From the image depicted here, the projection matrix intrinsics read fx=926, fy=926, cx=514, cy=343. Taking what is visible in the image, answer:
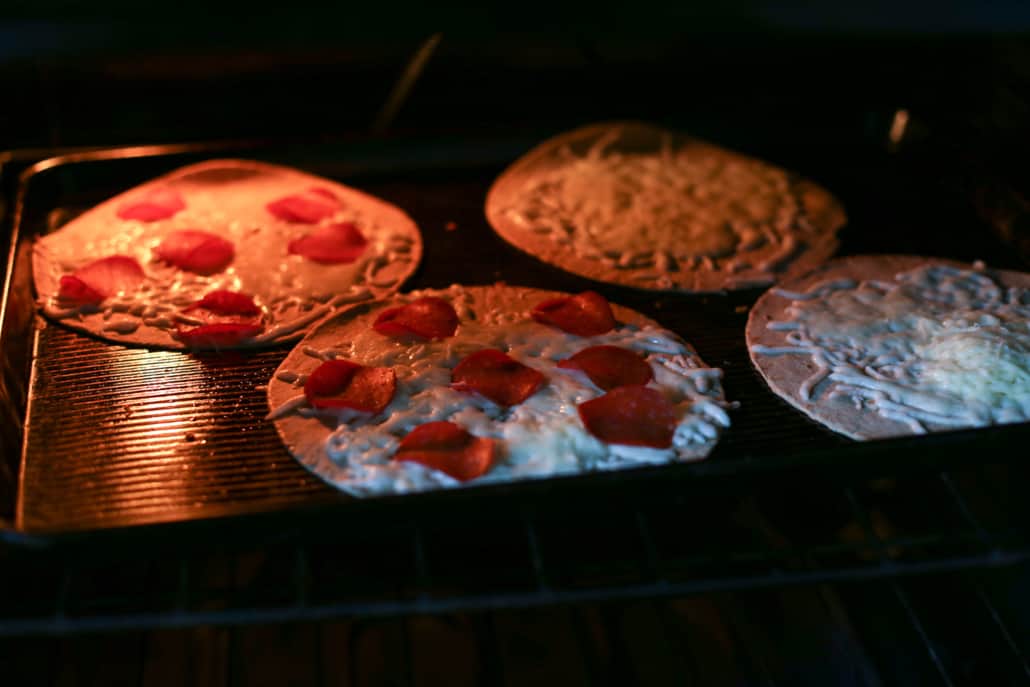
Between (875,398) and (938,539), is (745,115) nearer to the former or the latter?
(875,398)

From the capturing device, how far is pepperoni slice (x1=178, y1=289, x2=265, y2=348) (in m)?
1.99

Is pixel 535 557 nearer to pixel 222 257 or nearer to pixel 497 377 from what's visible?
pixel 497 377

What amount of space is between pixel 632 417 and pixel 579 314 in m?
0.39

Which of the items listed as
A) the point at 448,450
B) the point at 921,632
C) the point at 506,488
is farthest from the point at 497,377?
the point at 921,632

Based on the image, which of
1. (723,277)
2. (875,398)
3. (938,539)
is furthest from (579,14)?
(938,539)

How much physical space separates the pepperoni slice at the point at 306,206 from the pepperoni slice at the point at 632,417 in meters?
1.03

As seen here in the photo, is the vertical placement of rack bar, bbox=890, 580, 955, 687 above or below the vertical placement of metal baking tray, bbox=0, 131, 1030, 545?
below

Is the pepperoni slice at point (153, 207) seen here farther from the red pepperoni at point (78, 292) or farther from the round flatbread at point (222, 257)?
the red pepperoni at point (78, 292)

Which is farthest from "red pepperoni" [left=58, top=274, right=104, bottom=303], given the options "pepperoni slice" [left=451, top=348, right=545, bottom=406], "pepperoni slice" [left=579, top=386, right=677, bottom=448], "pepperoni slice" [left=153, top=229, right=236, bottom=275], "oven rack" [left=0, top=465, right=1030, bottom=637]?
"pepperoni slice" [left=579, top=386, right=677, bottom=448]

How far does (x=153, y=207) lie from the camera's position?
7.95ft

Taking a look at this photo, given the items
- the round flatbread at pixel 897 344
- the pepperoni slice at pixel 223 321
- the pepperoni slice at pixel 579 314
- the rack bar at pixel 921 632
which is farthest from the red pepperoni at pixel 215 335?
the rack bar at pixel 921 632

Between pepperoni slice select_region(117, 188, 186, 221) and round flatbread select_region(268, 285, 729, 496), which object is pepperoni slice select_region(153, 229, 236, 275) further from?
round flatbread select_region(268, 285, 729, 496)

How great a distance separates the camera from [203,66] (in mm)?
3070

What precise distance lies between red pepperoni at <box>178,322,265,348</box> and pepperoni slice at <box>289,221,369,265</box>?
0.34m
